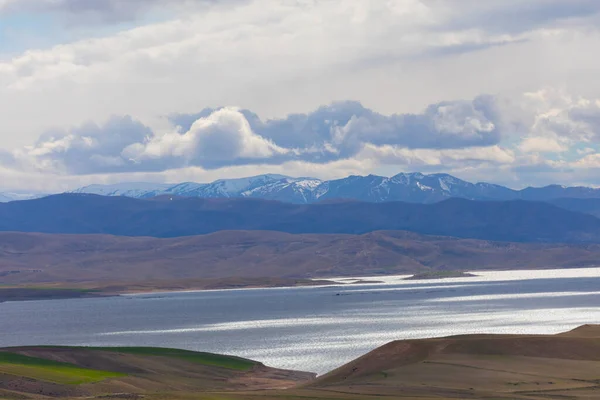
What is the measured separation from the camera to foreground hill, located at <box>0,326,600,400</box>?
70.3m

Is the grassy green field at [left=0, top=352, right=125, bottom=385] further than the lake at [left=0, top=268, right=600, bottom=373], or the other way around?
the lake at [left=0, top=268, right=600, bottom=373]

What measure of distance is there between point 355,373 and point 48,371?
27.4 metres

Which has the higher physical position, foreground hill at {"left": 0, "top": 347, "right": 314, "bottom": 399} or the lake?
the lake

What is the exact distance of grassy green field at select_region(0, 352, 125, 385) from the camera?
8394cm

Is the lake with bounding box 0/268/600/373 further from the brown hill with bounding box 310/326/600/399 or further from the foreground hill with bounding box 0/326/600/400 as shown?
the brown hill with bounding box 310/326/600/399

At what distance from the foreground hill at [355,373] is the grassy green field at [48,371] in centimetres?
10

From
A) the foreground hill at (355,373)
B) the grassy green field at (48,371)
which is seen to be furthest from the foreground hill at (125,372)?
the foreground hill at (355,373)

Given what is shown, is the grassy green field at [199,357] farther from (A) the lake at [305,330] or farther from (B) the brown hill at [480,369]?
(B) the brown hill at [480,369]

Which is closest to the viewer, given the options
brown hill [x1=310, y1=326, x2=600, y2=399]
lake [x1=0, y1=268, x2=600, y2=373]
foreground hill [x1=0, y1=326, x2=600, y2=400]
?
foreground hill [x1=0, y1=326, x2=600, y2=400]

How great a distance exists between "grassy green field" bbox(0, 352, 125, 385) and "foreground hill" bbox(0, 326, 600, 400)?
0.33 ft

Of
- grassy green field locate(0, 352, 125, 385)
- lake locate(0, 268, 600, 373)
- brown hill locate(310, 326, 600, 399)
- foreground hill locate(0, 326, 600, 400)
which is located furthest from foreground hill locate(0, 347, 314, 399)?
brown hill locate(310, 326, 600, 399)

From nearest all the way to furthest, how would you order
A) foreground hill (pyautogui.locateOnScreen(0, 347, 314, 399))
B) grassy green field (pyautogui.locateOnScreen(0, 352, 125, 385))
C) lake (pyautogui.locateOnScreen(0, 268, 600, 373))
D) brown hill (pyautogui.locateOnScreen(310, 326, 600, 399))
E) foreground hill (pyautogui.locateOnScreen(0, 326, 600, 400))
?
foreground hill (pyautogui.locateOnScreen(0, 326, 600, 400)), brown hill (pyautogui.locateOnScreen(310, 326, 600, 399)), foreground hill (pyautogui.locateOnScreen(0, 347, 314, 399)), grassy green field (pyautogui.locateOnScreen(0, 352, 125, 385)), lake (pyautogui.locateOnScreen(0, 268, 600, 373))

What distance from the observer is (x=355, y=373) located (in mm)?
84812

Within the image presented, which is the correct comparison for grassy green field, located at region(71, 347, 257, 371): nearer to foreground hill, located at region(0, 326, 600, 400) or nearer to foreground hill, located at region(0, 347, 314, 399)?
foreground hill, located at region(0, 347, 314, 399)
